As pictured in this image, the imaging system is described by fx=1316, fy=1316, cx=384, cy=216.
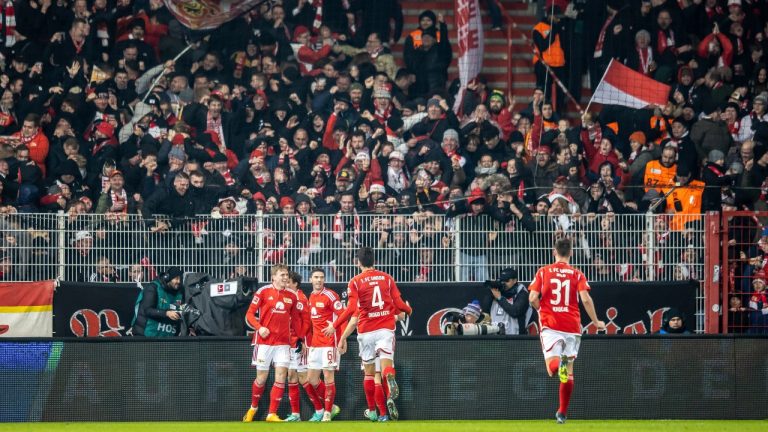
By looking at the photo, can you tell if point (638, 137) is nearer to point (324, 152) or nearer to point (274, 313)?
point (324, 152)

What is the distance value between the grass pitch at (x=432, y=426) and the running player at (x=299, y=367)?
65 cm

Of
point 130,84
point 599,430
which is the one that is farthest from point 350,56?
point 599,430

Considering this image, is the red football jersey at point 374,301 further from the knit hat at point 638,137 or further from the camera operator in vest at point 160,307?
the knit hat at point 638,137

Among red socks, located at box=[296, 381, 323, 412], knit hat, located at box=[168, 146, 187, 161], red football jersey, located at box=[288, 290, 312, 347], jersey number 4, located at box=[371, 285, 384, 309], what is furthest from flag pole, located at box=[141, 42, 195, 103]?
jersey number 4, located at box=[371, 285, 384, 309]

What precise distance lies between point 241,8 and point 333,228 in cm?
630

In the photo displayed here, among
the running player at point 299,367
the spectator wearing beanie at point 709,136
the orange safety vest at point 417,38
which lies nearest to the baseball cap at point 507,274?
the running player at point 299,367

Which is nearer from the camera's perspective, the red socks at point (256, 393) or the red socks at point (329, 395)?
the red socks at point (256, 393)

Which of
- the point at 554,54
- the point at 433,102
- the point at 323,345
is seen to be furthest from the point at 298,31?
the point at 323,345

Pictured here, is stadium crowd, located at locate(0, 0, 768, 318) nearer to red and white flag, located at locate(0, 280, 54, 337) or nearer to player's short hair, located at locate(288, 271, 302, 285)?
red and white flag, located at locate(0, 280, 54, 337)

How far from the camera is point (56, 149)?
1811 centimetres

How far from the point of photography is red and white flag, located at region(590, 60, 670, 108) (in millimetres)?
19469

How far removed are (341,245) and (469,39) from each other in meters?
5.62

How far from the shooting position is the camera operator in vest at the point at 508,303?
15.5 metres

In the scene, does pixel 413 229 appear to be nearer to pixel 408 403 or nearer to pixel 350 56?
pixel 408 403
